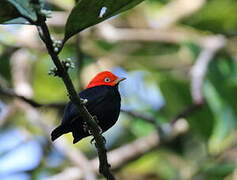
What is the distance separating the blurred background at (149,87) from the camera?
5.27 meters

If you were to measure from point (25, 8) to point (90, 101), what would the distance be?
4.31 ft

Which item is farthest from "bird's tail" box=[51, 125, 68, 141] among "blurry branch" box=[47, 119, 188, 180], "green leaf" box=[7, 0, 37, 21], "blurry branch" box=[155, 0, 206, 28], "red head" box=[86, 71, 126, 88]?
"blurry branch" box=[155, 0, 206, 28]

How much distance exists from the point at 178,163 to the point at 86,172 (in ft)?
6.34

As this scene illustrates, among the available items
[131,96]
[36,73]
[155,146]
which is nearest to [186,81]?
[131,96]

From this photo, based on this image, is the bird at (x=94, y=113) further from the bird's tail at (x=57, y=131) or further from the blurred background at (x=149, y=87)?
the blurred background at (x=149, y=87)

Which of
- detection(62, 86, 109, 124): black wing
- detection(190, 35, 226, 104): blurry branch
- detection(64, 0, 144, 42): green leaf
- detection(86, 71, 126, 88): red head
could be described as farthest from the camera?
detection(190, 35, 226, 104): blurry branch

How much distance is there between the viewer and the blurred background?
17.3ft

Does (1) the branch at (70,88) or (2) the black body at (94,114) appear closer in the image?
(1) the branch at (70,88)

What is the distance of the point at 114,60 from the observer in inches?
270

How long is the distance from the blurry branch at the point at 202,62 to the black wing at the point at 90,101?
4.65ft

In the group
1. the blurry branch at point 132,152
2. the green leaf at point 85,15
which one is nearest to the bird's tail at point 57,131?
the green leaf at point 85,15

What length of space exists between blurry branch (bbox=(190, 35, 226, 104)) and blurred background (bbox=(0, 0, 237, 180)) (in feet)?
0.04

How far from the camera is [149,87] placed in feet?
23.5

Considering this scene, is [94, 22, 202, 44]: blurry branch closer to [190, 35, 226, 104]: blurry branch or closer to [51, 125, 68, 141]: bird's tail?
[190, 35, 226, 104]: blurry branch
